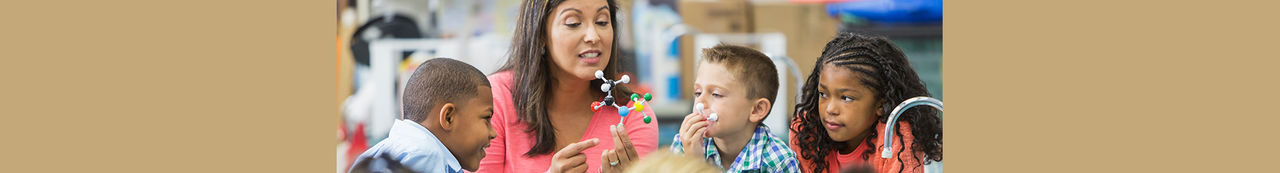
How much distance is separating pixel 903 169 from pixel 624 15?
76 cm

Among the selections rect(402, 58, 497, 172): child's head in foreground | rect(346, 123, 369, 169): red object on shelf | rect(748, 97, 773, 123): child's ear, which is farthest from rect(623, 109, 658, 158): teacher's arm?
rect(346, 123, 369, 169): red object on shelf

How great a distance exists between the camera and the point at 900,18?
3150 mm

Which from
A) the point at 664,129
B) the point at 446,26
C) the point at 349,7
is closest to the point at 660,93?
the point at 664,129

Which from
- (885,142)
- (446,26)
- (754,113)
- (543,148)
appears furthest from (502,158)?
(885,142)

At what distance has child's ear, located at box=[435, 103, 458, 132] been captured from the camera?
9.93ft

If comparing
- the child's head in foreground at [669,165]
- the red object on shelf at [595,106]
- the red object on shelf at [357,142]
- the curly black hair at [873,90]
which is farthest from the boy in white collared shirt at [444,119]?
the curly black hair at [873,90]

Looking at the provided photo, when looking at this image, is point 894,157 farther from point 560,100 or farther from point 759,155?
point 560,100

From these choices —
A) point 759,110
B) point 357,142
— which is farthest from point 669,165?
point 357,142

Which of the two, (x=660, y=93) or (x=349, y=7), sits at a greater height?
(x=349, y=7)

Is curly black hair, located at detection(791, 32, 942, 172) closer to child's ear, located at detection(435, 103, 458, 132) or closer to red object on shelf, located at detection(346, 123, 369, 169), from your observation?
child's ear, located at detection(435, 103, 458, 132)

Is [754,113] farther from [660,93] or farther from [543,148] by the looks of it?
[543,148]

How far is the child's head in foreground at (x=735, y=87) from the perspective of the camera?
3119mm

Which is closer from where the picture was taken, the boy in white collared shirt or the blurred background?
the boy in white collared shirt

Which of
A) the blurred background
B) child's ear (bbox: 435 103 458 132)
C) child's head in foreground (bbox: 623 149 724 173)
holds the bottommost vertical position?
child's head in foreground (bbox: 623 149 724 173)
